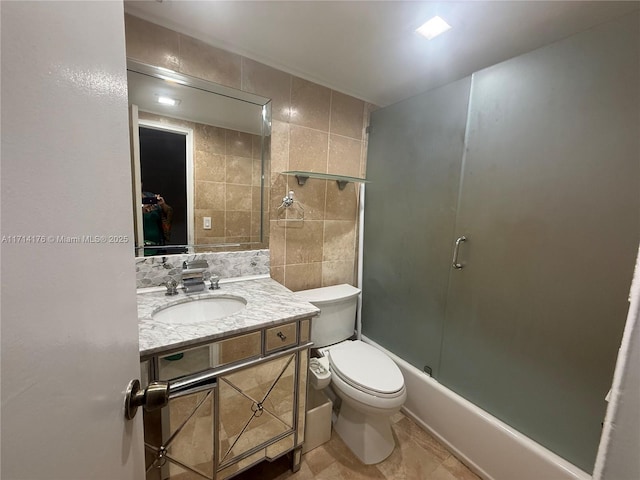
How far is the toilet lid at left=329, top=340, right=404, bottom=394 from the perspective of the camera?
1.24m

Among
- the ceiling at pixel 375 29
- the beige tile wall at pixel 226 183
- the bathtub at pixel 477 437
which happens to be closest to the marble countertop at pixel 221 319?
the beige tile wall at pixel 226 183

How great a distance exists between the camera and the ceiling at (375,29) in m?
1.02

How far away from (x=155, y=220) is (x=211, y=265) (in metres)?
0.35

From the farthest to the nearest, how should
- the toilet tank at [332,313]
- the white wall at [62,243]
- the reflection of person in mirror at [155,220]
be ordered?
the toilet tank at [332,313], the reflection of person in mirror at [155,220], the white wall at [62,243]

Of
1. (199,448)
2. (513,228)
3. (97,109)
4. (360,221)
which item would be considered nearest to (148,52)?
(97,109)

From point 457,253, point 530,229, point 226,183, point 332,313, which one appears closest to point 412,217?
point 457,253

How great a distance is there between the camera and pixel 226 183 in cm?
137

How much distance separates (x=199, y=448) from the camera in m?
0.93

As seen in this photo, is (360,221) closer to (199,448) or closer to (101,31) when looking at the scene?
(199,448)

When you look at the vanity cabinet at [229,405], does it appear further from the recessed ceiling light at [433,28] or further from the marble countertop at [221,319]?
the recessed ceiling light at [433,28]

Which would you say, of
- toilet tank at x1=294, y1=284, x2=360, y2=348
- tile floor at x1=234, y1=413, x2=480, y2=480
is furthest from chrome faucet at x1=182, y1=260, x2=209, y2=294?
tile floor at x1=234, y1=413, x2=480, y2=480

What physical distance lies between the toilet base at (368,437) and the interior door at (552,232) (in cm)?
48

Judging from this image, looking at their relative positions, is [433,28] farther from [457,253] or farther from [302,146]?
[457,253]

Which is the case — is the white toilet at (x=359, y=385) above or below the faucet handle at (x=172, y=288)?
below
